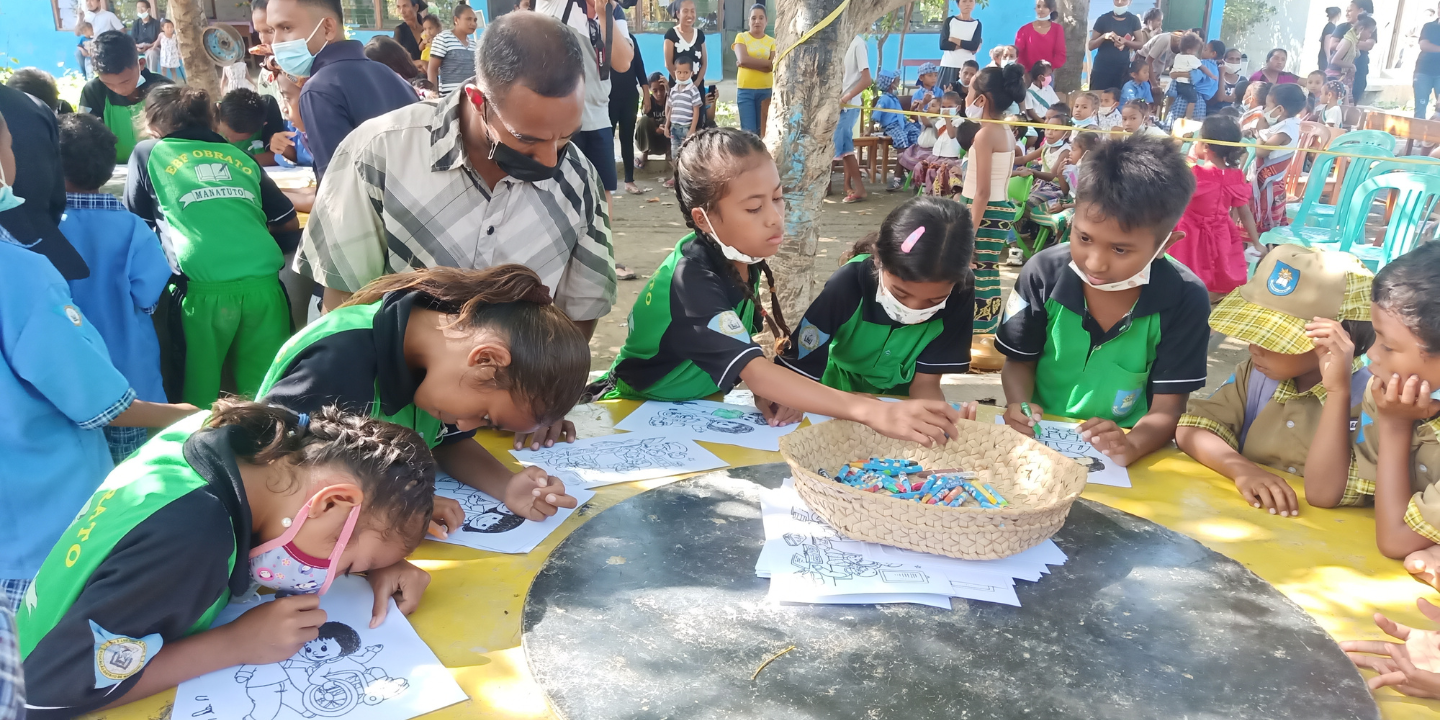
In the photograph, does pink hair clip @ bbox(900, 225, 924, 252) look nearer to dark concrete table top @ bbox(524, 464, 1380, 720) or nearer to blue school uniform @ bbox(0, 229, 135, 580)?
dark concrete table top @ bbox(524, 464, 1380, 720)

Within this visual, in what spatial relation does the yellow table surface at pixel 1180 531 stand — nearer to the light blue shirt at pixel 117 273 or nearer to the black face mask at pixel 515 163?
the black face mask at pixel 515 163

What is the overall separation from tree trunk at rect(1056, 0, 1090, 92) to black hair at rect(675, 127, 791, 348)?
9.59m

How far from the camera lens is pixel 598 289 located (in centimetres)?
248

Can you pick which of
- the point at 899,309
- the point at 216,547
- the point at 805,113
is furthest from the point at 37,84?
the point at 216,547

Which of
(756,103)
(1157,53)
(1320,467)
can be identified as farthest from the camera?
(1157,53)

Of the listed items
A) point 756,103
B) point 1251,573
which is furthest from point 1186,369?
point 756,103

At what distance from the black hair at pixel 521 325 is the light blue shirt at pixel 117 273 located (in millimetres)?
1593

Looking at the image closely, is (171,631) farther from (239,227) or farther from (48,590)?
(239,227)

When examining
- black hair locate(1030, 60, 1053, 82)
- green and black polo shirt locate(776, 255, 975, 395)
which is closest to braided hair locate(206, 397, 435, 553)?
green and black polo shirt locate(776, 255, 975, 395)

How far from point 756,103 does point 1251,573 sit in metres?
8.12

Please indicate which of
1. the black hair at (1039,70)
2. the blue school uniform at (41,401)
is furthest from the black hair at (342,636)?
the black hair at (1039,70)

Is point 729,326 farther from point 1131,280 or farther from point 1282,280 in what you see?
point 1282,280

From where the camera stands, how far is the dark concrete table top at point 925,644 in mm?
1195

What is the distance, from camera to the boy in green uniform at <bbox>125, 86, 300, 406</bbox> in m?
3.17
